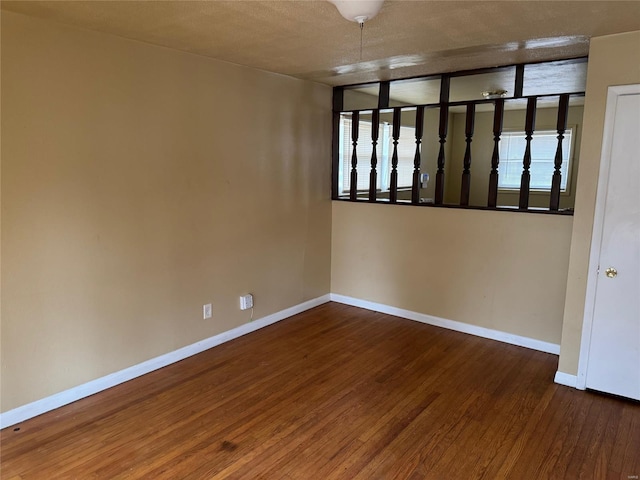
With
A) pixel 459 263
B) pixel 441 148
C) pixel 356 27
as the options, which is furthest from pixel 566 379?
pixel 356 27

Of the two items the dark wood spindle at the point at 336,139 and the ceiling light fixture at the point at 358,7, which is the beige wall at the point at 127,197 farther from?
the ceiling light fixture at the point at 358,7

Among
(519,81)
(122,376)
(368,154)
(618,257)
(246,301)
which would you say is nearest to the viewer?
(618,257)

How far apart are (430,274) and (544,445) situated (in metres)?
2.01

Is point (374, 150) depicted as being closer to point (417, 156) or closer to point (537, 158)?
point (417, 156)

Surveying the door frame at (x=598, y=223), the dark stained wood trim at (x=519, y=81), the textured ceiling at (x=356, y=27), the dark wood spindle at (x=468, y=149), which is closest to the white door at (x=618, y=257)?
the door frame at (x=598, y=223)

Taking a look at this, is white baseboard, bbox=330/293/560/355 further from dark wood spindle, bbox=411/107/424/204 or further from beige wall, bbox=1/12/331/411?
dark wood spindle, bbox=411/107/424/204

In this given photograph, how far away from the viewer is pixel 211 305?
3682 millimetres

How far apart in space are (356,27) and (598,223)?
2019 millimetres

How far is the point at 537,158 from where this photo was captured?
665 centimetres

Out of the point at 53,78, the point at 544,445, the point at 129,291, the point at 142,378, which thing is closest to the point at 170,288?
the point at 129,291

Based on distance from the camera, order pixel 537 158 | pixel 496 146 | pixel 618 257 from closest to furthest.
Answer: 1. pixel 618 257
2. pixel 496 146
3. pixel 537 158

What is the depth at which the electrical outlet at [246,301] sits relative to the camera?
155 inches

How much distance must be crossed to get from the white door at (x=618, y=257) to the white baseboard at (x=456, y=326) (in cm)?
68

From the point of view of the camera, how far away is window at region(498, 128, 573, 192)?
6496 millimetres
